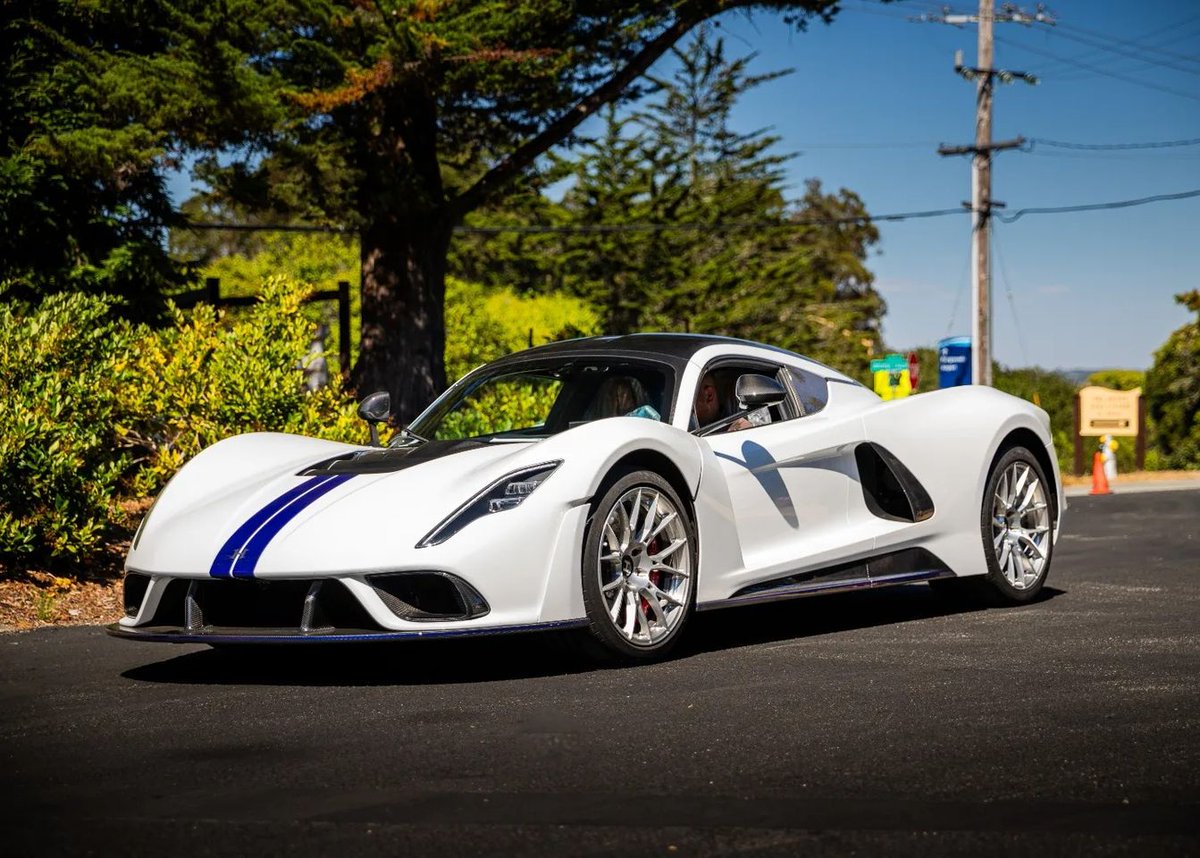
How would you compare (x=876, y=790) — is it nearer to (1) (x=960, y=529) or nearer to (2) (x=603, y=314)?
(1) (x=960, y=529)

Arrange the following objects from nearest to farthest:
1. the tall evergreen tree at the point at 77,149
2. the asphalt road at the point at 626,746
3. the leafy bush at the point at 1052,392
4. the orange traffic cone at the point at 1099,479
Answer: the asphalt road at the point at 626,746
the tall evergreen tree at the point at 77,149
the orange traffic cone at the point at 1099,479
the leafy bush at the point at 1052,392

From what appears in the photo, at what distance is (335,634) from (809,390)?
3.05 m

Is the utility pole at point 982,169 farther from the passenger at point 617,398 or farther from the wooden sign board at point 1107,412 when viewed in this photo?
the passenger at point 617,398

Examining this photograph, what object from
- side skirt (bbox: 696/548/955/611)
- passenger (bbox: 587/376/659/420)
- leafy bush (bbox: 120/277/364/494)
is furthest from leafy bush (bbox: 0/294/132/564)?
side skirt (bbox: 696/548/955/611)

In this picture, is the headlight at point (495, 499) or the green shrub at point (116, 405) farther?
the green shrub at point (116, 405)

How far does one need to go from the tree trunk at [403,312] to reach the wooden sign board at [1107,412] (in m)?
21.0

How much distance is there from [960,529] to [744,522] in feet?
5.68

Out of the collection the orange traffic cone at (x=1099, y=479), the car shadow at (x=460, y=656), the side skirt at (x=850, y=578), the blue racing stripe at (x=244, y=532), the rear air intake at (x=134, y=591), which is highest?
the blue racing stripe at (x=244, y=532)

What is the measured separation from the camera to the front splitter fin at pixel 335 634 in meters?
5.89

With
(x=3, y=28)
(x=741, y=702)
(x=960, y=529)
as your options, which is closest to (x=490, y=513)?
(x=741, y=702)

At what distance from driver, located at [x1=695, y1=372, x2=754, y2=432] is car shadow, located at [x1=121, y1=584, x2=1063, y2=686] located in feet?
3.26

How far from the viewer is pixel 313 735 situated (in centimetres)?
506

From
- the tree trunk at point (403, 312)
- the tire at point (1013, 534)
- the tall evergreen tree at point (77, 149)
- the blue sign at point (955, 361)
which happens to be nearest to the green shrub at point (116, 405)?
the tall evergreen tree at point (77, 149)

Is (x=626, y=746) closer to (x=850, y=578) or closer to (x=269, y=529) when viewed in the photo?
(x=269, y=529)
